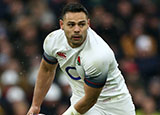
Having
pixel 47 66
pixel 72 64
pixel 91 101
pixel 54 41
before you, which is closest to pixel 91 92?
pixel 91 101

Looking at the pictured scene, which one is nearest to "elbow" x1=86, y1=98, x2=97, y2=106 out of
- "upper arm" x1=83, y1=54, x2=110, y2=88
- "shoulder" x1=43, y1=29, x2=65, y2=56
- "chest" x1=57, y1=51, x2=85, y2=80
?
"upper arm" x1=83, y1=54, x2=110, y2=88

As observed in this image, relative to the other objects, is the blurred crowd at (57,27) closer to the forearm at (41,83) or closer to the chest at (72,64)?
the forearm at (41,83)

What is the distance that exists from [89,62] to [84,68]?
146mm

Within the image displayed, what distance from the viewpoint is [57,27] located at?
1121 centimetres

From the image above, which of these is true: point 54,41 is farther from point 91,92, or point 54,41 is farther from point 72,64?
point 91,92

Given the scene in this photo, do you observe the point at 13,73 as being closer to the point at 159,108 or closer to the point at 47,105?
the point at 47,105

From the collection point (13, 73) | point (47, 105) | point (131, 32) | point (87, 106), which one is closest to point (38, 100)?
point (87, 106)

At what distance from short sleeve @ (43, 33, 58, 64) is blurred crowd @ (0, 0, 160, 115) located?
3463mm

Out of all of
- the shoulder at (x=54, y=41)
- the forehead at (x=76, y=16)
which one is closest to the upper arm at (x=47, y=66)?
the shoulder at (x=54, y=41)

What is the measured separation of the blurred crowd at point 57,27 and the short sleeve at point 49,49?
3.46m

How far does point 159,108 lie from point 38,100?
14.5ft

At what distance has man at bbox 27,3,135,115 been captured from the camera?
5.43 m

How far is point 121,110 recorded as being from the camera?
5996 millimetres

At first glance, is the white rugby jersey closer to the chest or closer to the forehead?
the chest
